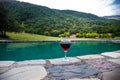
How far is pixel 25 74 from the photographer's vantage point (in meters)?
1.27

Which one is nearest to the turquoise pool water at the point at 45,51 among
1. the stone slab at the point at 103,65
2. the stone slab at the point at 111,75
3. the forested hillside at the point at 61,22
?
the forested hillside at the point at 61,22

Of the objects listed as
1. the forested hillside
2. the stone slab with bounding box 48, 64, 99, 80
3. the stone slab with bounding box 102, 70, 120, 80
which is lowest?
the stone slab with bounding box 102, 70, 120, 80

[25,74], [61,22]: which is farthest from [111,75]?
[61,22]

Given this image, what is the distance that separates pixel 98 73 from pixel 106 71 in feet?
0.34

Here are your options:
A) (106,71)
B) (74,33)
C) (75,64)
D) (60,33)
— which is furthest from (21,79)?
(74,33)

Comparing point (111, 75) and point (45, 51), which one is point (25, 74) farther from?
point (45, 51)

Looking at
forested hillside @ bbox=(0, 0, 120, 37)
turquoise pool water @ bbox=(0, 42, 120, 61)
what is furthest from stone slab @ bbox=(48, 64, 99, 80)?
forested hillside @ bbox=(0, 0, 120, 37)

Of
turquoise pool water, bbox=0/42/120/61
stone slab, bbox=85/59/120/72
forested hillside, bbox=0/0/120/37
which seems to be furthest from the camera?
forested hillside, bbox=0/0/120/37

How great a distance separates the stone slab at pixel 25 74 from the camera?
1196 mm

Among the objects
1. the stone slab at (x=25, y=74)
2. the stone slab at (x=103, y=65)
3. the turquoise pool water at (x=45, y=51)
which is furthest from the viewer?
the turquoise pool water at (x=45, y=51)

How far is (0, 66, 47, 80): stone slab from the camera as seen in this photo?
47.1 inches

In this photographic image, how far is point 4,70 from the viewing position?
1375 millimetres

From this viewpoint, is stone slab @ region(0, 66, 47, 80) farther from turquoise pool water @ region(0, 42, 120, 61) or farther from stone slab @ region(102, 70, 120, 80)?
turquoise pool water @ region(0, 42, 120, 61)

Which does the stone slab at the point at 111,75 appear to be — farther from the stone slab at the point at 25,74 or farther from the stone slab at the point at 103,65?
the stone slab at the point at 25,74
